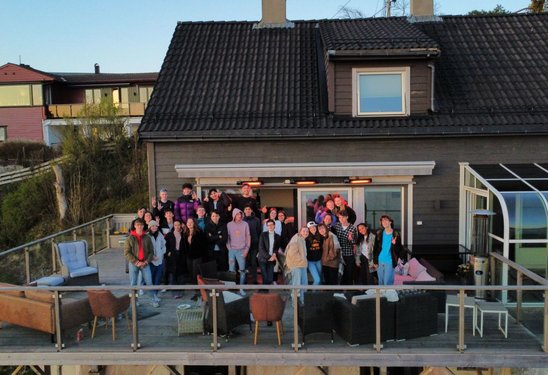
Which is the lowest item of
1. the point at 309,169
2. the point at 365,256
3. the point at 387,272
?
the point at 387,272

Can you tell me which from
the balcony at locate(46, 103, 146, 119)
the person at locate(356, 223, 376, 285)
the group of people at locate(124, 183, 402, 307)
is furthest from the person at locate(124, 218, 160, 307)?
the balcony at locate(46, 103, 146, 119)

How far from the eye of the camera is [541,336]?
7.83 meters

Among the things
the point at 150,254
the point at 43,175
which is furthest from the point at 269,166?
the point at 43,175

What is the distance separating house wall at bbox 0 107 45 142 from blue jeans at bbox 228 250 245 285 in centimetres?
3071

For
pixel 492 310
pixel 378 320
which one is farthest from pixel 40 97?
pixel 492 310

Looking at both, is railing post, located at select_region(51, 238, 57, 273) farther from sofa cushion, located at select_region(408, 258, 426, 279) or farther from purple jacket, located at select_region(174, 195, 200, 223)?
sofa cushion, located at select_region(408, 258, 426, 279)

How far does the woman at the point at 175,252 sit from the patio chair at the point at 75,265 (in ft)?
5.50

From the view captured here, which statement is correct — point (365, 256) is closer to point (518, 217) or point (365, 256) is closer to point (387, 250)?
point (387, 250)

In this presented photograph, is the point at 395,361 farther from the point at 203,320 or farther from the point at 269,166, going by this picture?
the point at 269,166

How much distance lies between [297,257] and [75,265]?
4.95 metres

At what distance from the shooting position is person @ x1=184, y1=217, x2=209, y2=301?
10.1 meters

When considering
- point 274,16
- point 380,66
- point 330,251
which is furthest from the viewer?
point 274,16

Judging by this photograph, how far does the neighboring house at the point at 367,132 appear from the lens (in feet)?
41.8

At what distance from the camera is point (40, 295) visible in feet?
26.6
